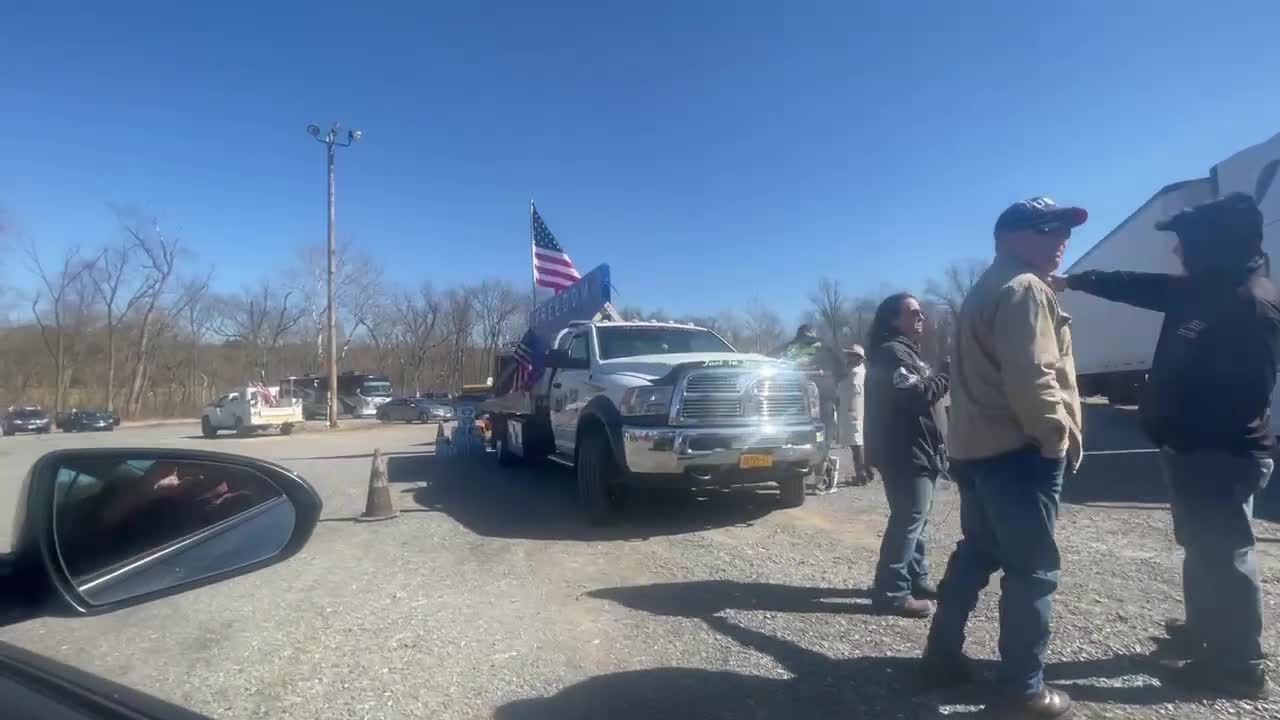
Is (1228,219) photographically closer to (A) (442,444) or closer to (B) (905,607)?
(B) (905,607)

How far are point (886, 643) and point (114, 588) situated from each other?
337cm

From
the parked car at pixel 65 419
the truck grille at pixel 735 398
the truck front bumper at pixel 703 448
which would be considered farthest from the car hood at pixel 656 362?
the parked car at pixel 65 419

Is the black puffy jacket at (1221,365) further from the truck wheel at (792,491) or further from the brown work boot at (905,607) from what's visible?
the truck wheel at (792,491)

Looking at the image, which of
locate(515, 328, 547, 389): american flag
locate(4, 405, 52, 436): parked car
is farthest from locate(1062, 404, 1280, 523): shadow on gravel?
locate(4, 405, 52, 436): parked car

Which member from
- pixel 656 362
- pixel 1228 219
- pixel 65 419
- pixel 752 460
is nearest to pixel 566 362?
pixel 656 362

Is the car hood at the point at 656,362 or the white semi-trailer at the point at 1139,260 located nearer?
the car hood at the point at 656,362

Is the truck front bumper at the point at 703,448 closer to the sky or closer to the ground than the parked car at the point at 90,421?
closer to the sky

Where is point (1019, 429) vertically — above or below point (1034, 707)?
above

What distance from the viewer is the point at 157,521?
2449mm

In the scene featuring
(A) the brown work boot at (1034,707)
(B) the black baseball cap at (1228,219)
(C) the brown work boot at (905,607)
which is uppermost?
(B) the black baseball cap at (1228,219)

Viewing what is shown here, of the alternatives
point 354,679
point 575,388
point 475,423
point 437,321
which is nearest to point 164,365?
point 437,321

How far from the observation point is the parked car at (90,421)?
31344 mm

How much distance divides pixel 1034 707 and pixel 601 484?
4501 millimetres

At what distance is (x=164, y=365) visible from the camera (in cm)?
5231
